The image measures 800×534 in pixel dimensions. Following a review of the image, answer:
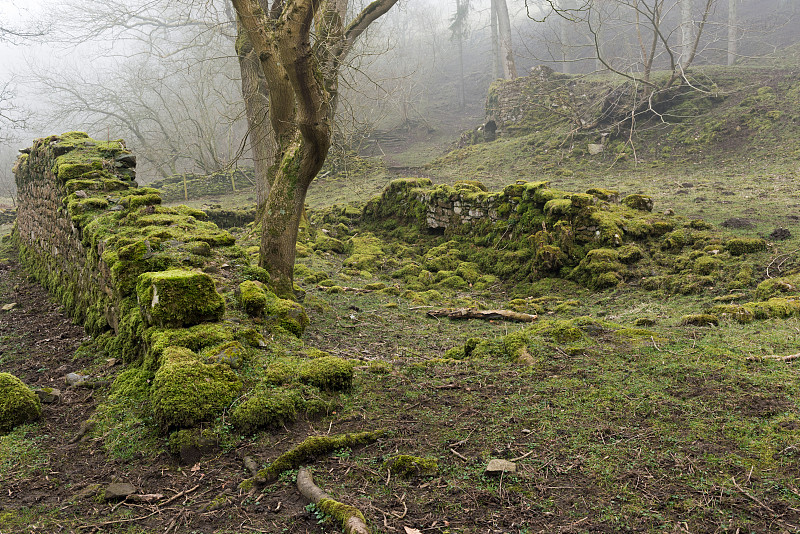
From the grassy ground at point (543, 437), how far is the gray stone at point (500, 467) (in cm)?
4

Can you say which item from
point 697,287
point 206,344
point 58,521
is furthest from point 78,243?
point 697,287

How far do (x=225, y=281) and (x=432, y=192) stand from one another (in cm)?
773

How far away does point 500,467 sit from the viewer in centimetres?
276

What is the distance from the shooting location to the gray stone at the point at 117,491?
8.85 feet

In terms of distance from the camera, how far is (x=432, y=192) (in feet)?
39.9

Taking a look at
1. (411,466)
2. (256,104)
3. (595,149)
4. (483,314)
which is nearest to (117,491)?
(411,466)

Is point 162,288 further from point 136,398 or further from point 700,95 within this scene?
point 700,95

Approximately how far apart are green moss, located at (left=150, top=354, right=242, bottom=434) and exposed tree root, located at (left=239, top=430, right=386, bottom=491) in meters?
0.72

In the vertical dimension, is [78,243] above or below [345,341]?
above

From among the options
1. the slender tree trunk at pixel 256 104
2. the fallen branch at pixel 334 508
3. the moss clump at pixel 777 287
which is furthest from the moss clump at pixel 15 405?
the moss clump at pixel 777 287

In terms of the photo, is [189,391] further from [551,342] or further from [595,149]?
[595,149]

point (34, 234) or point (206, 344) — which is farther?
point (34, 234)

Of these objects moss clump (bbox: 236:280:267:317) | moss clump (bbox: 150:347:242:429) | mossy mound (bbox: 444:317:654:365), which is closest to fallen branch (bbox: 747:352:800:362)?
mossy mound (bbox: 444:317:654:365)

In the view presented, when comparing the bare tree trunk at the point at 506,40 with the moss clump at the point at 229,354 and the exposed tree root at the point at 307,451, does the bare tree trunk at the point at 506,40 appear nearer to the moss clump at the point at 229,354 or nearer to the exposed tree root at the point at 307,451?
the moss clump at the point at 229,354
